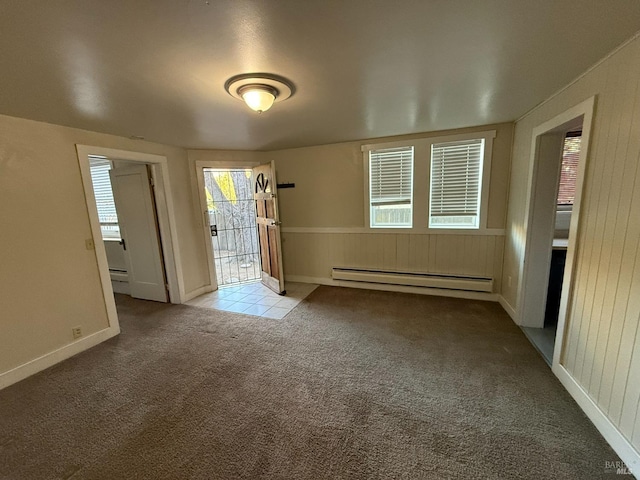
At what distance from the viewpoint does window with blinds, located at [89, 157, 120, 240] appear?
169 inches

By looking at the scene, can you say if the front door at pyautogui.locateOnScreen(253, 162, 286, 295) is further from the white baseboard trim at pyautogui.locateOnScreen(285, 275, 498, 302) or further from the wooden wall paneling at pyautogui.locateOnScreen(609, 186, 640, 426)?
the wooden wall paneling at pyautogui.locateOnScreen(609, 186, 640, 426)

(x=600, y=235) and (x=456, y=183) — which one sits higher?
(x=456, y=183)

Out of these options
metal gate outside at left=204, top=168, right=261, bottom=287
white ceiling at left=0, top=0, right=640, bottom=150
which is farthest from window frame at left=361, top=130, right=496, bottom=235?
metal gate outside at left=204, top=168, right=261, bottom=287

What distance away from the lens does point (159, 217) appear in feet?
11.8

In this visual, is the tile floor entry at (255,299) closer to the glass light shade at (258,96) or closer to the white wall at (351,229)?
the white wall at (351,229)

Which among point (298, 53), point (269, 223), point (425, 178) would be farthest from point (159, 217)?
point (425, 178)

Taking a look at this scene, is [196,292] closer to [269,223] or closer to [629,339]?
[269,223]

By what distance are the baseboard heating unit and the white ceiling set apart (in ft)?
6.90

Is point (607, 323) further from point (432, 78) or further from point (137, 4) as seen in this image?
point (137, 4)

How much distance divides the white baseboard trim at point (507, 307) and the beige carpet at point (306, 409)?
0.50 feet

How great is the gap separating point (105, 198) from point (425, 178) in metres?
5.29

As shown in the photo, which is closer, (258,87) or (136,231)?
(258,87)

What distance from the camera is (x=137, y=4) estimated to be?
3.36ft

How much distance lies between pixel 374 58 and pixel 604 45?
1318 mm
